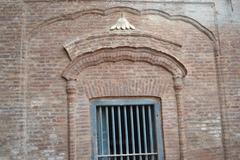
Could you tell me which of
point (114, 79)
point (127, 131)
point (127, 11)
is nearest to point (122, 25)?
point (127, 11)

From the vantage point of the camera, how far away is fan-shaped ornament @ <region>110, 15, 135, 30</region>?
8062 mm

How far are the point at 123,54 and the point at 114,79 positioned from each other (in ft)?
1.87

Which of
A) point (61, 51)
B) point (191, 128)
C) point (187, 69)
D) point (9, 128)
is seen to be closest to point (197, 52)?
point (187, 69)

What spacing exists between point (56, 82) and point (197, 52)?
3.19 meters

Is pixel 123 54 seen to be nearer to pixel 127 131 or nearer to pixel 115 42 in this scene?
pixel 115 42

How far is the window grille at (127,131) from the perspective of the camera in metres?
7.70

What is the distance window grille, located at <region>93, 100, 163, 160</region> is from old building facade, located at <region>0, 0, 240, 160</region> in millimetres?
21

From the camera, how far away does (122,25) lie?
Result: 8.08 m

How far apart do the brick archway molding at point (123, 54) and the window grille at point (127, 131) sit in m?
0.53

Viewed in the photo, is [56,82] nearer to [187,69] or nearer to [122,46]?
[122,46]

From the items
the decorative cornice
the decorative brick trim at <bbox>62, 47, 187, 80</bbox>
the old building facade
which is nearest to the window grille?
the old building facade

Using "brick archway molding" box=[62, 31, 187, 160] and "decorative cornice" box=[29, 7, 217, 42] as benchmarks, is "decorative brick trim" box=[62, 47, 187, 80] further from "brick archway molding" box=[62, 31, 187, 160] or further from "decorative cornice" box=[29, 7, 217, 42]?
"decorative cornice" box=[29, 7, 217, 42]

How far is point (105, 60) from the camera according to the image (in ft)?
26.0

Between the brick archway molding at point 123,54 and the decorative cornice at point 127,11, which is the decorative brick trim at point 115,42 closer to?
the brick archway molding at point 123,54
